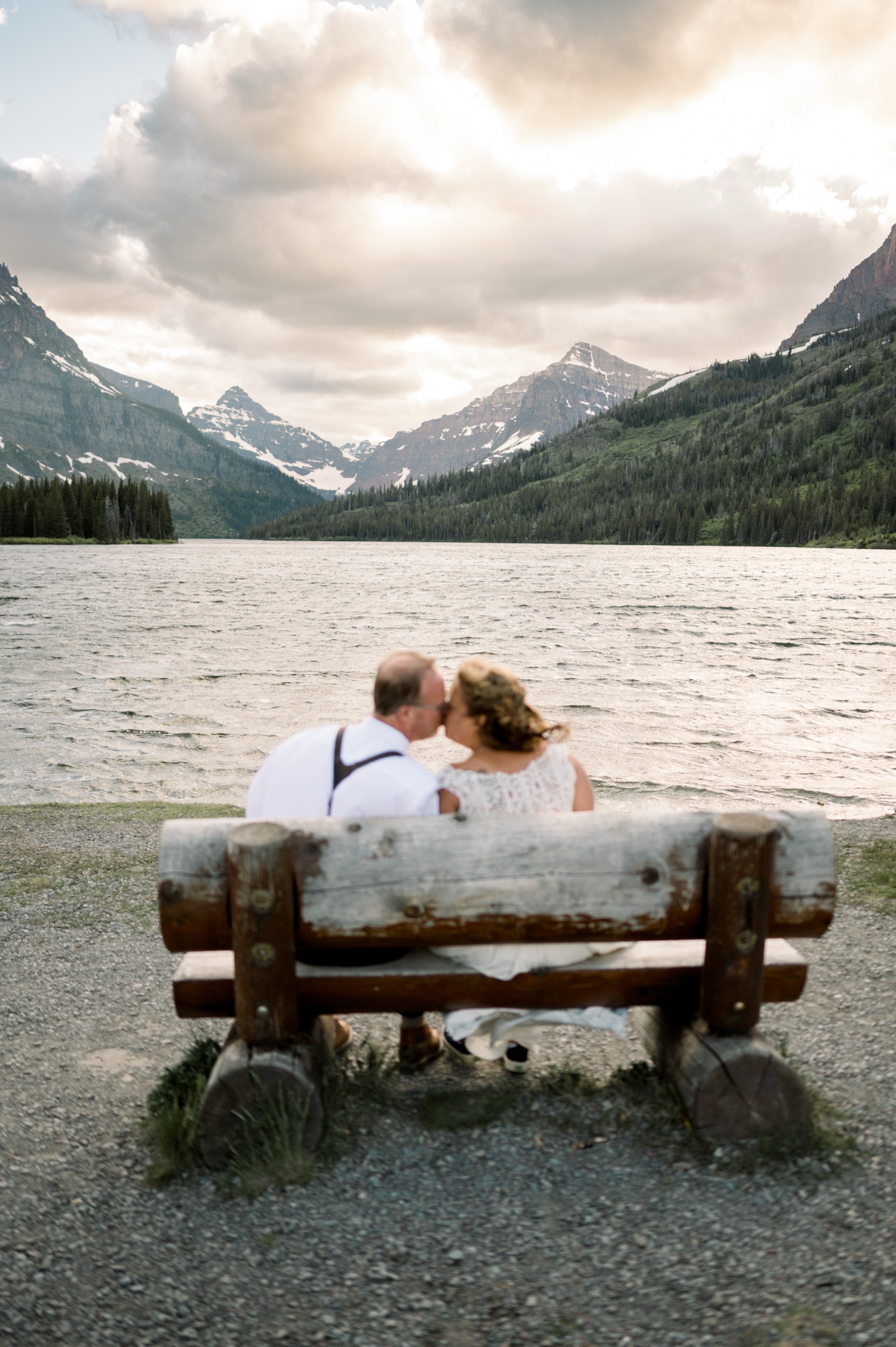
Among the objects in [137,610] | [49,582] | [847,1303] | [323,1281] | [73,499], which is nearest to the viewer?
[847,1303]

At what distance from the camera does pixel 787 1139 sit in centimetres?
Answer: 435

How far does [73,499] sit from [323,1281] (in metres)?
164

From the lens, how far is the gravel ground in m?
3.39

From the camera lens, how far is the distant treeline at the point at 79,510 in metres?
146

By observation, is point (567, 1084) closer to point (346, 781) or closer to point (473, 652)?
point (346, 781)

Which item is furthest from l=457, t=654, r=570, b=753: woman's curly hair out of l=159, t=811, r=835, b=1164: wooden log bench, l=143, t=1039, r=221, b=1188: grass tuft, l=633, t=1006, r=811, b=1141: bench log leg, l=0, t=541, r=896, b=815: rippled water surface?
l=0, t=541, r=896, b=815: rippled water surface

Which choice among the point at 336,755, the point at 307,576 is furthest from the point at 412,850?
the point at 307,576

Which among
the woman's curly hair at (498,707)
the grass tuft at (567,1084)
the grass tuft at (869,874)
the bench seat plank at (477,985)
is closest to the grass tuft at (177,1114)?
the bench seat plank at (477,985)

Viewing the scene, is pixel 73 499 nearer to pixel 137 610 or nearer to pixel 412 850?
pixel 137 610

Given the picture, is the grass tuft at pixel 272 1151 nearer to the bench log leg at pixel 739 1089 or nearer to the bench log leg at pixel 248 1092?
the bench log leg at pixel 248 1092

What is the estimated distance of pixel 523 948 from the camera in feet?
14.7

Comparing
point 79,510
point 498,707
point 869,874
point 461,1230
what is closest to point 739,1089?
point 461,1230

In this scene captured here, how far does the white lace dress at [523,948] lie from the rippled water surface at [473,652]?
8748 millimetres

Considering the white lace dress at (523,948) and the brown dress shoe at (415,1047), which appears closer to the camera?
the white lace dress at (523,948)
